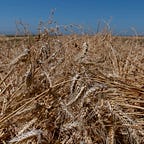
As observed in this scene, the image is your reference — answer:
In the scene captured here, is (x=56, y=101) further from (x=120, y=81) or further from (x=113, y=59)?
(x=113, y=59)

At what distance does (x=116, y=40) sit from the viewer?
379 cm

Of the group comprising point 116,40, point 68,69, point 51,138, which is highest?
point 68,69

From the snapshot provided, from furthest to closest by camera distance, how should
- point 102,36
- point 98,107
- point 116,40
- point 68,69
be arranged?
point 116,40 → point 102,36 → point 68,69 → point 98,107

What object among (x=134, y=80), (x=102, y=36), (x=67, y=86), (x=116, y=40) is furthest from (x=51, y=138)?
(x=116, y=40)

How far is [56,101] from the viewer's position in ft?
4.28

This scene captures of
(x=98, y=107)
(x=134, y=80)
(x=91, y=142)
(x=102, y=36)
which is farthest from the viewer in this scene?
(x=102, y=36)

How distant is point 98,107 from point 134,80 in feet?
1.28

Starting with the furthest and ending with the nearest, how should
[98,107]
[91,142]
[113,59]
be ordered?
1. [113,59]
2. [98,107]
3. [91,142]

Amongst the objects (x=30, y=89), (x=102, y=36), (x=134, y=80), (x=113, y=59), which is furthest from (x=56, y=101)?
→ (x=102, y=36)

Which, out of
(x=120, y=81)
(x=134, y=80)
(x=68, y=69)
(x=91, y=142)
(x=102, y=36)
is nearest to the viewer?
(x=91, y=142)

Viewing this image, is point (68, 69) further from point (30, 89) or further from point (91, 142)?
point (91, 142)

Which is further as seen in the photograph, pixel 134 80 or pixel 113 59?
pixel 113 59

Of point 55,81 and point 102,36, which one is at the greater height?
point 55,81

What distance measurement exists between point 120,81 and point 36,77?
274mm
